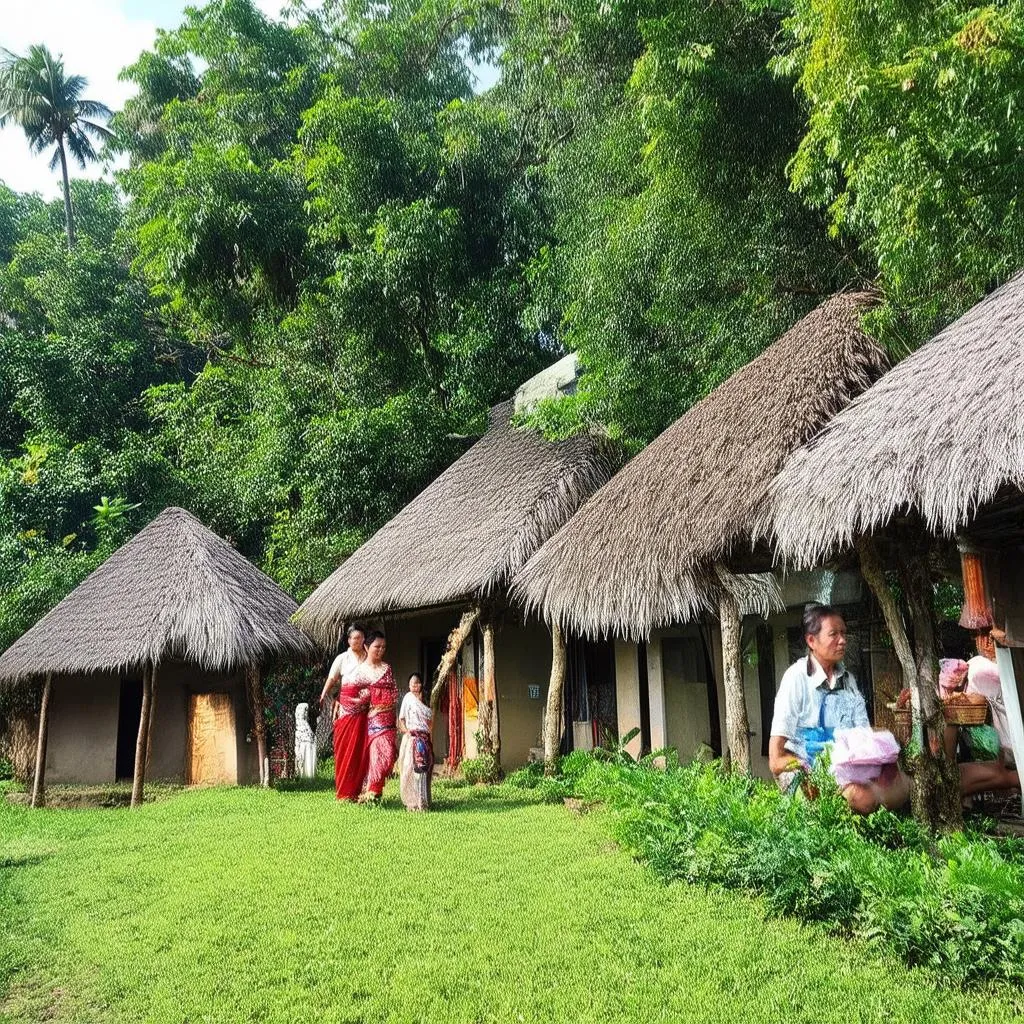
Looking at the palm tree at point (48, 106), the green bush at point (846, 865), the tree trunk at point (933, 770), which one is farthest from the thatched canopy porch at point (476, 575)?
the palm tree at point (48, 106)

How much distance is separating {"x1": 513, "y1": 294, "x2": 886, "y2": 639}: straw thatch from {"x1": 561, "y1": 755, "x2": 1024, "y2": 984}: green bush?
1664mm

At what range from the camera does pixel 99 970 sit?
4.12m

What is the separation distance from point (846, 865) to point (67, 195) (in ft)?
102

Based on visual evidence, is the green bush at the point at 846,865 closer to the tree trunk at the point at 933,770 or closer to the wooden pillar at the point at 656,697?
the tree trunk at the point at 933,770

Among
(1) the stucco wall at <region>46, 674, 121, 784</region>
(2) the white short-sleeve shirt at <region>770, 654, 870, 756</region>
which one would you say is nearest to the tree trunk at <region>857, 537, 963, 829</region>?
(2) the white short-sleeve shirt at <region>770, 654, 870, 756</region>

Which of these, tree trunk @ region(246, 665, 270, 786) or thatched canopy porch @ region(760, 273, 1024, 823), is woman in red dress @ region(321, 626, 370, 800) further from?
→ thatched canopy porch @ region(760, 273, 1024, 823)

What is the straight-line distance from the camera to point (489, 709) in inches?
411

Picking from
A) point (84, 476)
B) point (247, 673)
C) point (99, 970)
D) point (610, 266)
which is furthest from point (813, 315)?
point (84, 476)

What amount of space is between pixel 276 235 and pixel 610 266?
9374 mm

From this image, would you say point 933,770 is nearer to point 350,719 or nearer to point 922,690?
point 922,690

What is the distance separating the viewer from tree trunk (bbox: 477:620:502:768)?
10.3 meters

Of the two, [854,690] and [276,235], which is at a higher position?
[276,235]

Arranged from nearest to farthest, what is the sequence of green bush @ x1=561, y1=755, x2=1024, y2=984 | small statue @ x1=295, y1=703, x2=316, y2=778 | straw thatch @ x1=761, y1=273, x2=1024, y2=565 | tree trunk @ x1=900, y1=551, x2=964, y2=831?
green bush @ x1=561, y1=755, x2=1024, y2=984 < straw thatch @ x1=761, y1=273, x2=1024, y2=565 < tree trunk @ x1=900, y1=551, x2=964, y2=831 < small statue @ x1=295, y1=703, x2=316, y2=778

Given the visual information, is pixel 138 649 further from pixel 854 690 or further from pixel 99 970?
pixel 854 690
